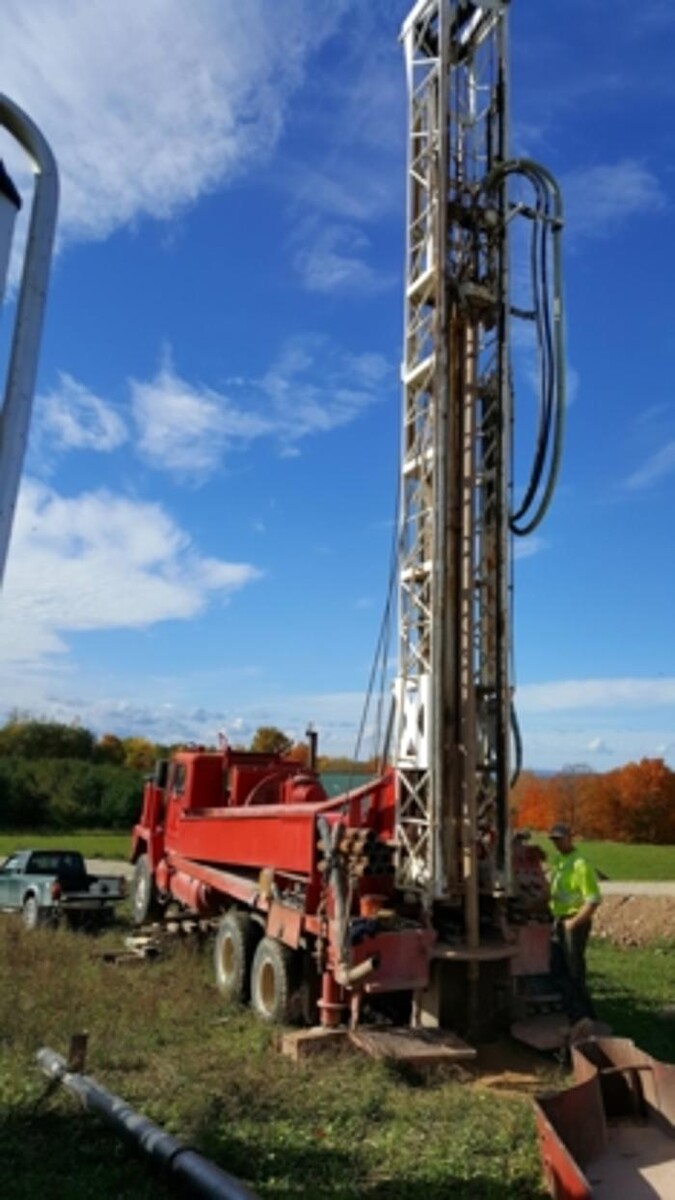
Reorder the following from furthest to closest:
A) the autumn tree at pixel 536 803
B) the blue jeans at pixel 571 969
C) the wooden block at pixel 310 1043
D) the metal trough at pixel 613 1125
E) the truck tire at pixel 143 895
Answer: the autumn tree at pixel 536 803
the truck tire at pixel 143 895
the blue jeans at pixel 571 969
the wooden block at pixel 310 1043
the metal trough at pixel 613 1125

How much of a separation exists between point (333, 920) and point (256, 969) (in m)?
2.01

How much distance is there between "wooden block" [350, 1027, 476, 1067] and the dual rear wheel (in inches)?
55.4

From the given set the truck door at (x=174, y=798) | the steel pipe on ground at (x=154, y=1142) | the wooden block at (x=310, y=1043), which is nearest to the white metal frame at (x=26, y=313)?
the steel pipe on ground at (x=154, y=1142)

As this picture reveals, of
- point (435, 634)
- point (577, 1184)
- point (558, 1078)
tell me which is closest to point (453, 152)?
point (435, 634)

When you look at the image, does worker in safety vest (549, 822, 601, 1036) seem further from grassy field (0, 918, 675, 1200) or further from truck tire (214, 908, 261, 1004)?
truck tire (214, 908, 261, 1004)

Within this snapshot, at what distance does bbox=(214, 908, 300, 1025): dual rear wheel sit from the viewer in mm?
9250

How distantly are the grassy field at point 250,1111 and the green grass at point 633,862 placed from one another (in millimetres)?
24065

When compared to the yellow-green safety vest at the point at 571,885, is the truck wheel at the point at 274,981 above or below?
below

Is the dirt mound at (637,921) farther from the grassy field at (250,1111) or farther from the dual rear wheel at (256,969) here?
the dual rear wheel at (256,969)

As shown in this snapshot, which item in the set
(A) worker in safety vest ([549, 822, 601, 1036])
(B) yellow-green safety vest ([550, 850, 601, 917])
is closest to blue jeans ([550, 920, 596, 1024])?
(A) worker in safety vest ([549, 822, 601, 1036])

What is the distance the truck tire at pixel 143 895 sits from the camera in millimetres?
15297

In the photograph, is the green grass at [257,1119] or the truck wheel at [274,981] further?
the truck wheel at [274,981]

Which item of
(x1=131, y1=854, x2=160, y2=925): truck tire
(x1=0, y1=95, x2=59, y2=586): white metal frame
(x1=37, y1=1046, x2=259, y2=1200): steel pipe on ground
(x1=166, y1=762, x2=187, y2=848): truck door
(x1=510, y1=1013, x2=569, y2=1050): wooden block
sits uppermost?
(x1=0, y1=95, x2=59, y2=586): white metal frame

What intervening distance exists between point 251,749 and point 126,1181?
27.7 ft
